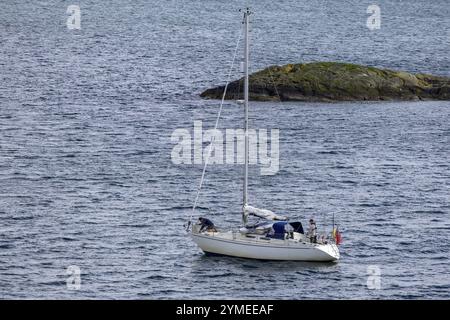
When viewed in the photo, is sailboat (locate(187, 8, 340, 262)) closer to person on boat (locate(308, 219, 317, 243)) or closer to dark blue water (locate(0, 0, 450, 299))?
person on boat (locate(308, 219, 317, 243))

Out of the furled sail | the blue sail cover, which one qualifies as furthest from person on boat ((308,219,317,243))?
the furled sail

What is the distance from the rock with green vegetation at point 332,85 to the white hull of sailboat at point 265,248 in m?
49.9

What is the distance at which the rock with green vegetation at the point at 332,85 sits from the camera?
132 meters

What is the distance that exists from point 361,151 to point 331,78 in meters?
19.2

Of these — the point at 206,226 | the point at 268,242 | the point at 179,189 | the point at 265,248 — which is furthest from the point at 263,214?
the point at 179,189

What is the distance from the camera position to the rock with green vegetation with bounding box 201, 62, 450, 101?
431ft

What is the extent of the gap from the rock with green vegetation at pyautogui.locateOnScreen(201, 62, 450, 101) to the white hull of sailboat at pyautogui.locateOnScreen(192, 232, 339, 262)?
49.9 m

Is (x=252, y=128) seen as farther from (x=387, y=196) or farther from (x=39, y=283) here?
(x=39, y=283)

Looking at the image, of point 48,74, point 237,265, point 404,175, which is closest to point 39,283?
point 237,265

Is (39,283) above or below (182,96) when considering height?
below

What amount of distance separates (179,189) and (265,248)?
22.2m

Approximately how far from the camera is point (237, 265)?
78.4 m

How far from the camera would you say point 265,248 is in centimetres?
7812
